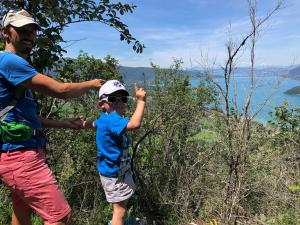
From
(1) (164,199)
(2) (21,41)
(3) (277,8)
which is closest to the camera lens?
(2) (21,41)

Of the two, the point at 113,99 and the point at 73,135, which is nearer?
the point at 113,99

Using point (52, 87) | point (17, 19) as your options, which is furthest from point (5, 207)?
point (17, 19)

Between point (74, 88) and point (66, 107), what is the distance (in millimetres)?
2890

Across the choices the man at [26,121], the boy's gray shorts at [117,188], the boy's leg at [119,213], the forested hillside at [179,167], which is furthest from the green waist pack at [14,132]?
the forested hillside at [179,167]

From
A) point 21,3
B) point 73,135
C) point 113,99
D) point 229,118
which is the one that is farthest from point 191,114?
point 21,3

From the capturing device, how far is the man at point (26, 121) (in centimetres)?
233

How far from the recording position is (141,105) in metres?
3.22

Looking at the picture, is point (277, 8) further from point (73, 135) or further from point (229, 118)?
point (73, 135)

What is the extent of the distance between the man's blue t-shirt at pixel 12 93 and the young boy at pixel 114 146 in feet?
2.67

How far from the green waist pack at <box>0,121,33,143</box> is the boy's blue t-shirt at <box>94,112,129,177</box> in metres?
0.96

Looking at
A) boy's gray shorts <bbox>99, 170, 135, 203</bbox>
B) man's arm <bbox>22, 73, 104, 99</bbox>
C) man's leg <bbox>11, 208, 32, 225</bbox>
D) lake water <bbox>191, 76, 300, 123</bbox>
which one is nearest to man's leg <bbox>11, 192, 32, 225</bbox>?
man's leg <bbox>11, 208, 32, 225</bbox>

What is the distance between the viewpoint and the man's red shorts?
7.84ft

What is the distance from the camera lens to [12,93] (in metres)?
2.41

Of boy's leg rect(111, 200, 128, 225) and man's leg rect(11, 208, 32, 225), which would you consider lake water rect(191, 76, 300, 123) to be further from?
man's leg rect(11, 208, 32, 225)
